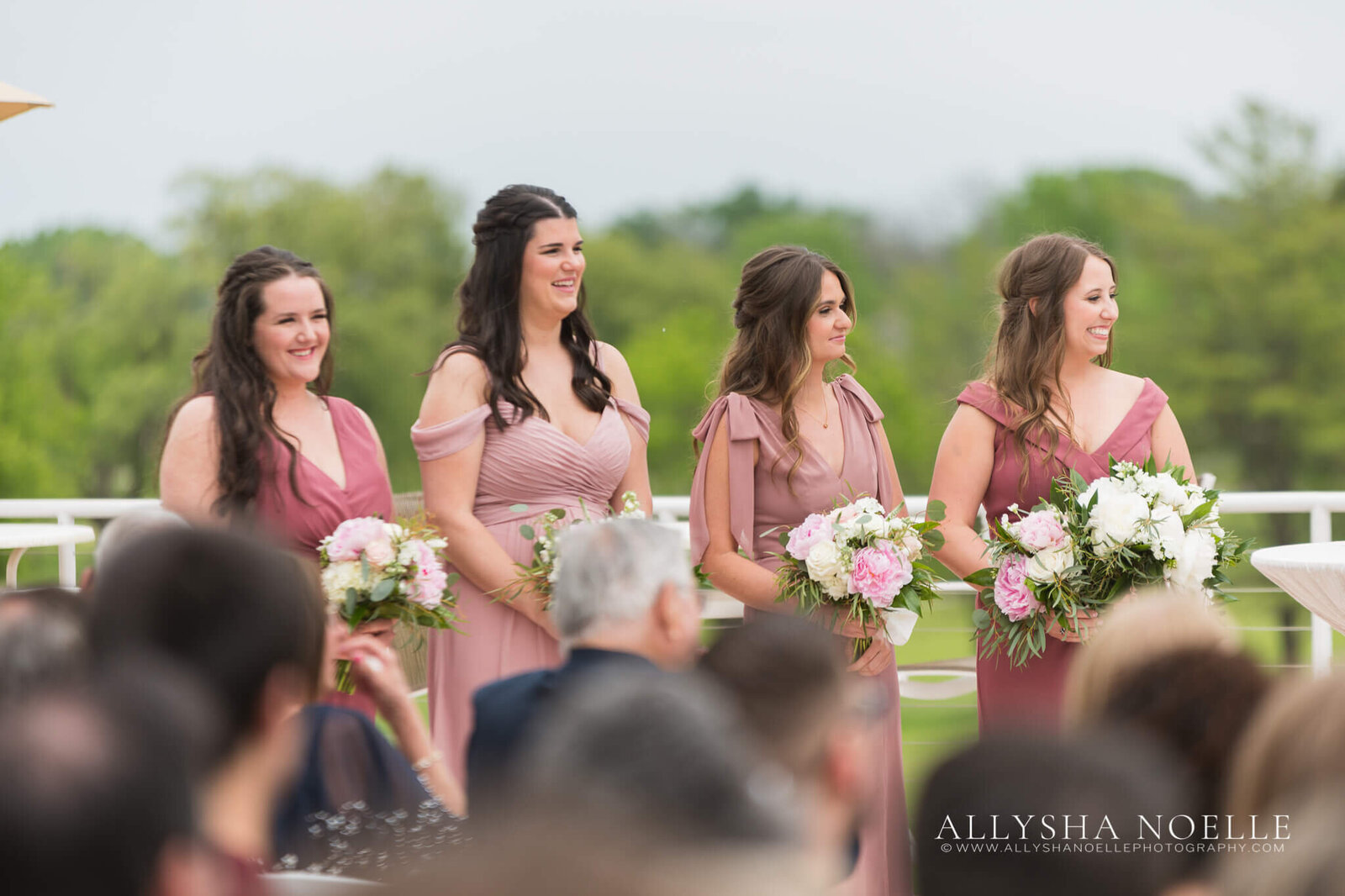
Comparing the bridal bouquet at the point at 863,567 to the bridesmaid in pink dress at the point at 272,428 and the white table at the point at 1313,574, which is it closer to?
the white table at the point at 1313,574

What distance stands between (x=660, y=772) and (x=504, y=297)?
2833 millimetres

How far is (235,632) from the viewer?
5.67 feet

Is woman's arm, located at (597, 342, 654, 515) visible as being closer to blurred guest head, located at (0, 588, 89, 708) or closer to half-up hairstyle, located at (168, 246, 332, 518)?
half-up hairstyle, located at (168, 246, 332, 518)

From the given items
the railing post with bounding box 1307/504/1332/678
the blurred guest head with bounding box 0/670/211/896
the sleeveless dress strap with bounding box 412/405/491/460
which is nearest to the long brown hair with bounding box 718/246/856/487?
the sleeveless dress strap with bounding box 412/405/491/460

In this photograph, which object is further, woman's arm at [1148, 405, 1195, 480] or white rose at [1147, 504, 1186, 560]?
woman's arm at [1148, 405, 1195, 480]

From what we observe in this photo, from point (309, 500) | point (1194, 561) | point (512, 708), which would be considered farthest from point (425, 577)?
point (1194, 561)

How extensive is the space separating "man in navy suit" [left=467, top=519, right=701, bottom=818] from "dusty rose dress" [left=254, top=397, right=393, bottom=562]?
1442 millimetres

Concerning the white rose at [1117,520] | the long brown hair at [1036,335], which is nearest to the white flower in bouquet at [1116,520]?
the white rose at [1117,520]

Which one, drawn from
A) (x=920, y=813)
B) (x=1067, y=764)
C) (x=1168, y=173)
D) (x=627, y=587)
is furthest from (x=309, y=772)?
(x=1168, y=173)

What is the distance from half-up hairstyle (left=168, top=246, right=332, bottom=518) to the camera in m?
3.38

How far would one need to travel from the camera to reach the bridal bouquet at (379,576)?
3.19 meters

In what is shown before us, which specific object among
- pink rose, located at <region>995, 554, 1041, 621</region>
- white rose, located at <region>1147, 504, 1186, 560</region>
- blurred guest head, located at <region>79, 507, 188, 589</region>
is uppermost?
blurred guest head, located at <region>79, 507, 188, 589</region>

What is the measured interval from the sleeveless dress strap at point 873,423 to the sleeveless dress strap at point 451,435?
1.11m

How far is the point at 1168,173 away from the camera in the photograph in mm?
21594
